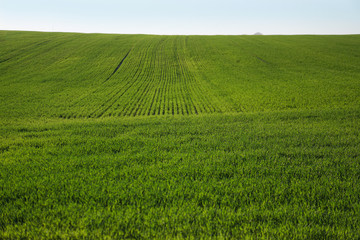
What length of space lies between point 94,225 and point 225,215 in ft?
8.82

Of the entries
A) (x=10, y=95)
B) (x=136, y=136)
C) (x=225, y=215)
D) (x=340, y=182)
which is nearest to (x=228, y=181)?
(x=225, y=215)

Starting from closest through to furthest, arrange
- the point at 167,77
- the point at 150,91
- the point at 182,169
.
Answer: the point at 182,169, the point at 150,91, the point at 167,77

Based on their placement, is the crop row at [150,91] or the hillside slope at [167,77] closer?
the crop row at [150,91]

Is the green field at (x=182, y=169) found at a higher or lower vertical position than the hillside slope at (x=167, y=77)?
lower

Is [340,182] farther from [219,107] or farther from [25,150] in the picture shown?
[219,107]

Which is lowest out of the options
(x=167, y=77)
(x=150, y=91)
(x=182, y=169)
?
(x=182, y=169)

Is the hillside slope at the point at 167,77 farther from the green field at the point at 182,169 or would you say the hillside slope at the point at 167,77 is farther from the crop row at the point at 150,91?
the green field at the point at 182,169

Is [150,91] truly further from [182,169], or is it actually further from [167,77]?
[182,169]

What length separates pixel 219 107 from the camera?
18938 millimetres

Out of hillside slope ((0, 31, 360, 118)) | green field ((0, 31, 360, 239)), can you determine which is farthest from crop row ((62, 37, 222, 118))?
green field ((0, 31, 360, 239))

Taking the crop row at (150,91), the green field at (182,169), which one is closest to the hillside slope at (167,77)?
the crop row at (150,91)

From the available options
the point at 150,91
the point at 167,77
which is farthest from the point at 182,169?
the point at 167,77

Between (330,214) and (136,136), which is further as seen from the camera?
(136,136)

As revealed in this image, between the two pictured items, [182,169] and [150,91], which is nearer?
[182,169]
